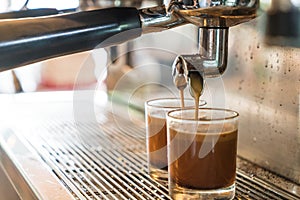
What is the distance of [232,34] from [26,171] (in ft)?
1.22

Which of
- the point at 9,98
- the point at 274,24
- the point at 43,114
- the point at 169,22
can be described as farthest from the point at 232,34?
the point at 9,98

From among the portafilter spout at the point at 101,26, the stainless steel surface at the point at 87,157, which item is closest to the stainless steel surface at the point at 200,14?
the portafilter spout at the point at 101,26

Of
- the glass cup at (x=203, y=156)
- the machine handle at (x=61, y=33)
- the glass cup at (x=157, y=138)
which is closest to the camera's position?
the machine handle at (x=61, y=33)

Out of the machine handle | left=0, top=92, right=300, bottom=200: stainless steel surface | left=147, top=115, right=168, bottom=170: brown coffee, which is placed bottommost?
left=0, top=92, right=300, bottom=200: stainless steel surface

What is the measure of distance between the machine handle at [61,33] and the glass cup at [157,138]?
15 centimetres

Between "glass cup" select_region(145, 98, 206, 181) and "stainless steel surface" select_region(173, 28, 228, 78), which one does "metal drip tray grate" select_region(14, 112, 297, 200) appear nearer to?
"glass cup" select_region(145, 98, 206, 181)

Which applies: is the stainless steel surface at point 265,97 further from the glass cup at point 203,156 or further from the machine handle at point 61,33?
the machine handle at point 61,33

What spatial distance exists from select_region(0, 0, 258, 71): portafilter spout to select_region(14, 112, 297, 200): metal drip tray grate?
0.18m

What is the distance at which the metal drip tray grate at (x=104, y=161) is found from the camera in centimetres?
57

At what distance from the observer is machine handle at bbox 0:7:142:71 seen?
1.29ft

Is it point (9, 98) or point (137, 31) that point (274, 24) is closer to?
point (137, 31)

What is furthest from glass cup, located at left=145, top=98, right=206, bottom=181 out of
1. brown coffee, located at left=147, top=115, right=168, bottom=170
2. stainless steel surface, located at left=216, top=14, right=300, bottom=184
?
stainless steel surface, located at left=216, top=14, right=300, bottom=184

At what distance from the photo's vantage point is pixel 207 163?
1.68 feet

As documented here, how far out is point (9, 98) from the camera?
1168mm
